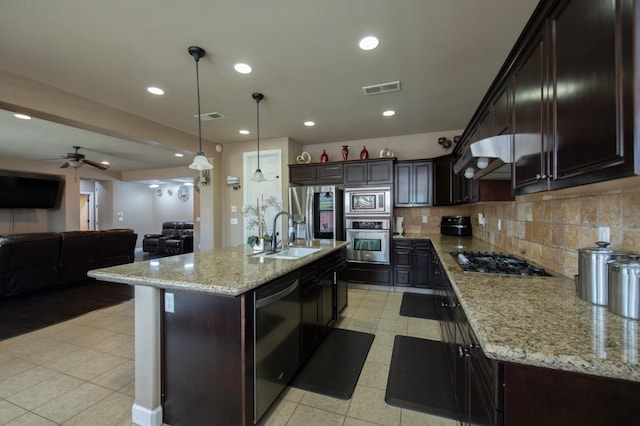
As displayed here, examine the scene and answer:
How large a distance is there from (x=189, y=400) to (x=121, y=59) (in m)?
2.87

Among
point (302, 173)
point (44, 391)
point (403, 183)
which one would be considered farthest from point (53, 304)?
point (403, 183)

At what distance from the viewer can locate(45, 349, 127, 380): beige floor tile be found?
89.5 inches

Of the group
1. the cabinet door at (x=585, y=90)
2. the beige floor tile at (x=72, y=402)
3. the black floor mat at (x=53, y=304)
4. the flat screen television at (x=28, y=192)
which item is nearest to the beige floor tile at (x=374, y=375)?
the cabinet door at (x=585, y=90)

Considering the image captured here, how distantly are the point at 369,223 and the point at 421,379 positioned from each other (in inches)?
109

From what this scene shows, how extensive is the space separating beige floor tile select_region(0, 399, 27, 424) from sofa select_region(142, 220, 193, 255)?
6859mm

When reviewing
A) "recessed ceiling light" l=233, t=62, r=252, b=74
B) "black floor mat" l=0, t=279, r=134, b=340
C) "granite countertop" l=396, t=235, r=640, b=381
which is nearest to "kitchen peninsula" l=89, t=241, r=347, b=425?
"granite countertop" l=396, t=235, r=640, b=381

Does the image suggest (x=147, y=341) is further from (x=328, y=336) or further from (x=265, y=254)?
(x=328, y=336)

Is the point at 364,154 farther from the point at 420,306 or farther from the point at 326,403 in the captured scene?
the point at 326,403

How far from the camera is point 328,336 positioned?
2.92 m

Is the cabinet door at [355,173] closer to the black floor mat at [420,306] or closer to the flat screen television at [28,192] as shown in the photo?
the black floor mat at [420,306]

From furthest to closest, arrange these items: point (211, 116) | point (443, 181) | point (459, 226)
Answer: point (443, 181) < point (459, 226) < point (211, 116)

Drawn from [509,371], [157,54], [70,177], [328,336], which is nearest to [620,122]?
[509,371]

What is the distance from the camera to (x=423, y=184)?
4.63 metres

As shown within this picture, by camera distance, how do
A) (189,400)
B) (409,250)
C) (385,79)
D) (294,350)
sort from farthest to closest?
(409,250) < (385,79) < (294,350) < (189,400)
